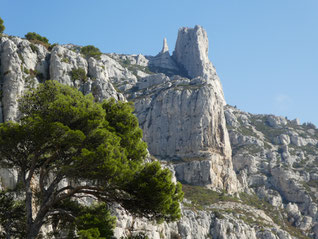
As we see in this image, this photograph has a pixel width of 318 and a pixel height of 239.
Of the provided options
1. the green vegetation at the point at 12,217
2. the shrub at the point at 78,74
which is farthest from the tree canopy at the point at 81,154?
the shrub at the point at 78,74

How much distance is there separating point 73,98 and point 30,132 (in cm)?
331

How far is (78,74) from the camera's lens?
45.7 m

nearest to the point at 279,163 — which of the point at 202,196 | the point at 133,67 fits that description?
the point at 202,196

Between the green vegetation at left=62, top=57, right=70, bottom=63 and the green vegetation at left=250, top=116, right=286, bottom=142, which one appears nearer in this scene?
the green vegetation at left=62, top=57, right=70, bottom=63

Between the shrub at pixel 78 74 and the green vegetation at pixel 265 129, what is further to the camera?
the green vegetation at pixel 265 129

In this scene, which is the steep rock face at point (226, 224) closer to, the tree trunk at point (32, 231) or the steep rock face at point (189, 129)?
the steep rock face at point (189, 129)

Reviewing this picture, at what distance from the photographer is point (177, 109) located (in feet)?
423

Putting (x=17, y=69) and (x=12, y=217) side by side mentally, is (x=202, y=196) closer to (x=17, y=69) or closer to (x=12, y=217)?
(x=17, y=69)

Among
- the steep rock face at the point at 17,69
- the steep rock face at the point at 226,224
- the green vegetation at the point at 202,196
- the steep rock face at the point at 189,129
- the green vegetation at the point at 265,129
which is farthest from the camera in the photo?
the green vegetation at the point at 265,129

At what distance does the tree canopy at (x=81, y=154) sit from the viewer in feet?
57.2

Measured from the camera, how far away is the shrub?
Answer: 4524 cm

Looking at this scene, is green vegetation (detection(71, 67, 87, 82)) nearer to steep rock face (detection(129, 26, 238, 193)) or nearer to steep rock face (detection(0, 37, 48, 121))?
steep rock face (detection(0, 37, 48, 121))

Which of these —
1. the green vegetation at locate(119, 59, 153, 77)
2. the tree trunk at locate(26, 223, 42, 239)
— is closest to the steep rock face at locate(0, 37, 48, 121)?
the tree trunk at locate(26, 223, 42, 239)

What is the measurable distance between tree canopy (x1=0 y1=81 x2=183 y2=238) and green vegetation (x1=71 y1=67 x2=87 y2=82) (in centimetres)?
2556
